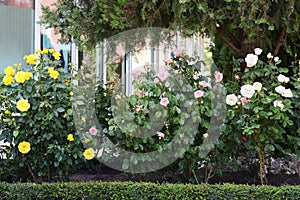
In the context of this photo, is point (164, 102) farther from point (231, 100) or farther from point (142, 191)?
point (142, 191)

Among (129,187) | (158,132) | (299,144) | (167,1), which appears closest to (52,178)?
(129,187)

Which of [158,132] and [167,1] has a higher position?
[167,1]

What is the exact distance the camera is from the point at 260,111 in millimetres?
2691

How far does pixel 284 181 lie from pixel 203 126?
30.5 inches

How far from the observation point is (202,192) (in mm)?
2561

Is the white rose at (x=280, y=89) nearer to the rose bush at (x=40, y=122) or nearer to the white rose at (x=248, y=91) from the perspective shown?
the white rose at (x=248, y=91)

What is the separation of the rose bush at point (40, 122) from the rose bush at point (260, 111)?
119cm

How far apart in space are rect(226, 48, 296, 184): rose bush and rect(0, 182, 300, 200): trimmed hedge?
1.11 feet

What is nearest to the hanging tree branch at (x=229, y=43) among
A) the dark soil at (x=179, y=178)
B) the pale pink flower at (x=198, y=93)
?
the pale pink flower at (x=198, y=93)

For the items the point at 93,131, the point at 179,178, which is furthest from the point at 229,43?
the point at 93,131

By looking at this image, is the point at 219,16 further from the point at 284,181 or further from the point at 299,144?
the point at 284,181

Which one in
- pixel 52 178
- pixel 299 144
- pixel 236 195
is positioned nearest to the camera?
pixel 236 195

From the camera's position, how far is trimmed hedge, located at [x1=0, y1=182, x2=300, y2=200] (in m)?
2.52

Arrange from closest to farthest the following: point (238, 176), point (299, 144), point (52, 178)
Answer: point (299, 144)
point (52, 178)
point (238, 176)
